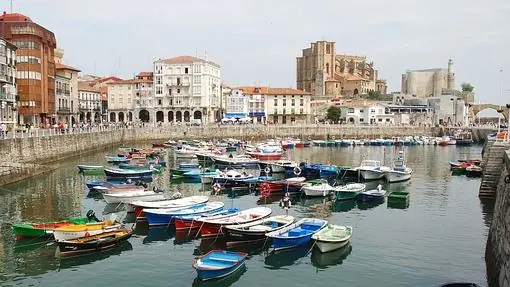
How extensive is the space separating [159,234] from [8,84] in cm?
5067

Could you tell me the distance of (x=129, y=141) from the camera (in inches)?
4259

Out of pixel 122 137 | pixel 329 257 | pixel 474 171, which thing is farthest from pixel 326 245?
pixel 122 137

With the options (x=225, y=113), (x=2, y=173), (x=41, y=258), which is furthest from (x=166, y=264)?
(x=225, y=113)

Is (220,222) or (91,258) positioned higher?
(220,222)

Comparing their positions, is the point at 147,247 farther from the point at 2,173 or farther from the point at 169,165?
the point at 169,165

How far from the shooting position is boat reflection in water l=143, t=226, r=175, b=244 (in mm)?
32094

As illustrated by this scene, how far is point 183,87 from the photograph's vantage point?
136875 millimetres

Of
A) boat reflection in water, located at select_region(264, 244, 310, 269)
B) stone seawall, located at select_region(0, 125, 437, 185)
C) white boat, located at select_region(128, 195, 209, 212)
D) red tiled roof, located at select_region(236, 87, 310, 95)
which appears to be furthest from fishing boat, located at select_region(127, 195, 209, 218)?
red tiled roof, located at select_region(236, 87, 310, 95)

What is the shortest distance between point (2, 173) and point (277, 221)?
29.2 meters

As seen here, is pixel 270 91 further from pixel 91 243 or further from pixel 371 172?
pixel 91 243

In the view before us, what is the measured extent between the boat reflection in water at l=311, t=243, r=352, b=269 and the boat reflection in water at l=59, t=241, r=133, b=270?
10719mm

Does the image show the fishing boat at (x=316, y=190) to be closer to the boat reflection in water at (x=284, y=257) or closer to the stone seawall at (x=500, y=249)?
the boat reflection in water at (x=284, y=257)

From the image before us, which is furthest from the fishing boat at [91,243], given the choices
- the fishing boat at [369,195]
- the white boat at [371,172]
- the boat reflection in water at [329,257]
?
the white boat at [371,172]

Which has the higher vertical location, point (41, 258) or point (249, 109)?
point (249, 109)
